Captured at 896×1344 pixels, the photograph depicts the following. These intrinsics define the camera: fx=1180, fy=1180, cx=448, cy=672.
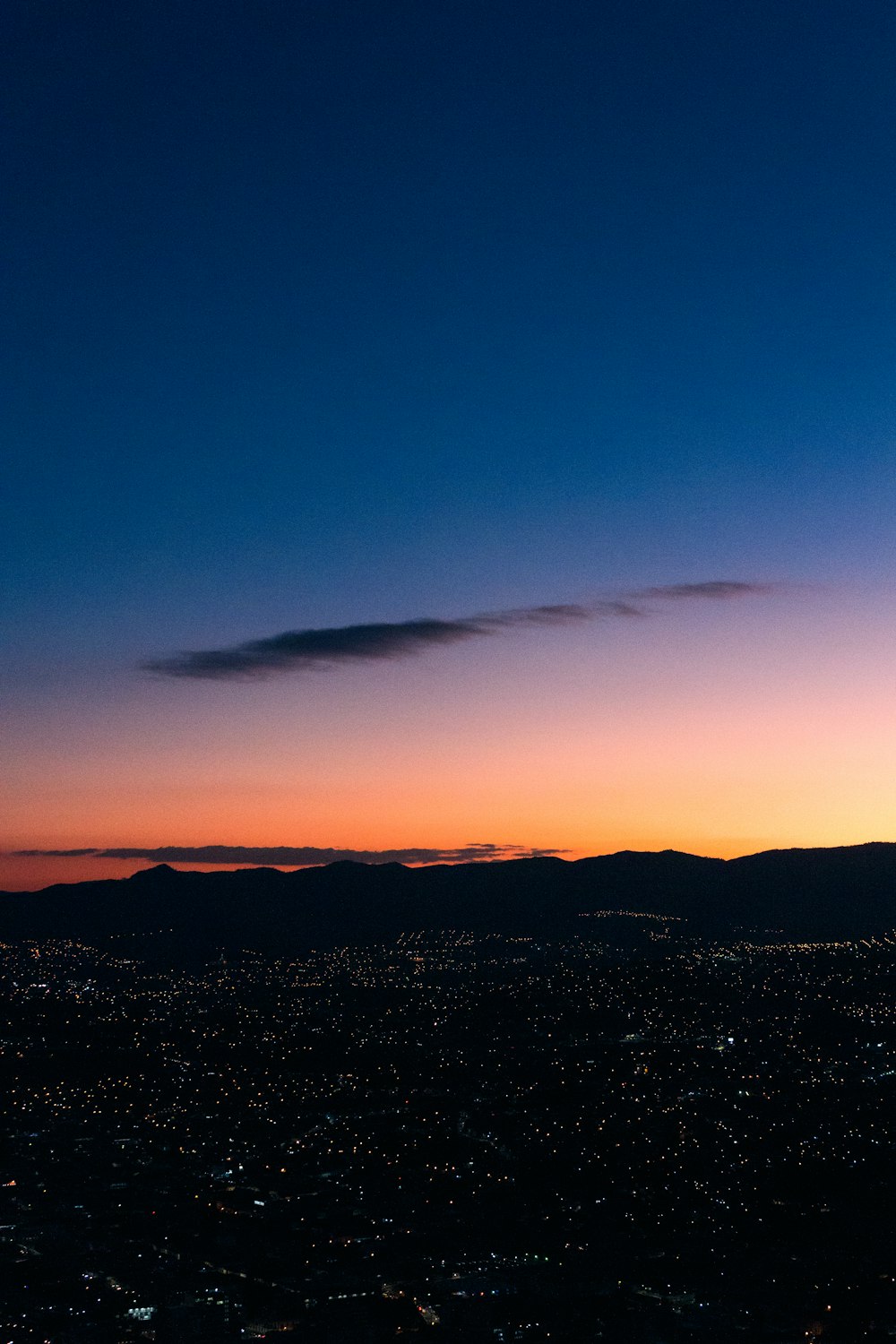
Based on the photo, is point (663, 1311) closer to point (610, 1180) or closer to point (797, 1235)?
point (797, 1235)

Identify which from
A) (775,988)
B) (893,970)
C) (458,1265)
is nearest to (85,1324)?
(458,1265)

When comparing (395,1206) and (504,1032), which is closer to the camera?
(395,1206)

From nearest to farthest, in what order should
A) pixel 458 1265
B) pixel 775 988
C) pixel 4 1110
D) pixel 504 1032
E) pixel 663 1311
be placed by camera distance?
pixel 663 1311, pixel 458 1265, pixel 4 1110, pixel 504 1032, pixel 775 988

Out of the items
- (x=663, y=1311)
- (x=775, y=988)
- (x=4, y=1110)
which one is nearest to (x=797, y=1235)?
(x=663, y=1311)

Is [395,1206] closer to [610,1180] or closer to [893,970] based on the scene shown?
[610,1180]

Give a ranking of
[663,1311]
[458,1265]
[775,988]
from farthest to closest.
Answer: [775,988] < [458,1265] < [663,1311]

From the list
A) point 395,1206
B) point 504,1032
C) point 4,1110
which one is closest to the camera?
point 395,1206
